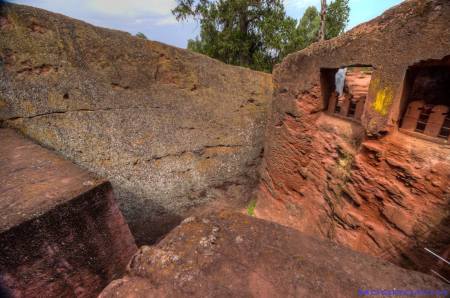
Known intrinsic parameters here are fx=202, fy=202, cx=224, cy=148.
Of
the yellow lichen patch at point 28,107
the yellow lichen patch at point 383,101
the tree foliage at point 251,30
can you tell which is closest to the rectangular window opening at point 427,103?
the yellow lichen patch at point 383,101

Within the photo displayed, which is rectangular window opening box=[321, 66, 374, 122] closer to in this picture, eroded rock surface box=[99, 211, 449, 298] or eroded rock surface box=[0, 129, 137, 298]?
eroded rock surface box=[99, 211, 449, 298]

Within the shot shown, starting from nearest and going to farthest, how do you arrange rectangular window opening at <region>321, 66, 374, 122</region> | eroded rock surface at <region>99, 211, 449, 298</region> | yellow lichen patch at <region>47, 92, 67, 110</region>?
eroded rock surface at <region>99, 211, 449, 298</region> → yellow lichen patch at <region>47, 92, 67, 110</region> → rectangular window opening at <region>321, 66, 374, 122</region>

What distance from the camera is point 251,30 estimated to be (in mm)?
8773

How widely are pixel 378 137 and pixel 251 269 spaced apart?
228cm

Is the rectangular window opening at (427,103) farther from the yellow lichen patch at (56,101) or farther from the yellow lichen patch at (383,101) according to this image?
the yellow lichen patch at (56,101)

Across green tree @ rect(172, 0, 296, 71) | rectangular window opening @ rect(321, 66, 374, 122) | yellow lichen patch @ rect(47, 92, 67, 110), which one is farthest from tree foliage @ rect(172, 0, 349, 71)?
yellow lichen patch @ rect(47, 92, 67, 110)

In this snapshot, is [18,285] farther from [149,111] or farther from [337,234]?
[337,234]

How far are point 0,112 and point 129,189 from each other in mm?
1631

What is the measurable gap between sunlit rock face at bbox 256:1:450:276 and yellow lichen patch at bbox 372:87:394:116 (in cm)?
1

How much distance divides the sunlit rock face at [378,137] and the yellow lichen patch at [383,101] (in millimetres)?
11

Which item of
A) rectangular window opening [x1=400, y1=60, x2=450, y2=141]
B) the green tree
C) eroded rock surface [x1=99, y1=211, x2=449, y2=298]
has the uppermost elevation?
the green tree

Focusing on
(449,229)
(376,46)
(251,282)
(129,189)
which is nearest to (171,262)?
(251,282)

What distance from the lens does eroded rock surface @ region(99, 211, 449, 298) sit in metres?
0.88

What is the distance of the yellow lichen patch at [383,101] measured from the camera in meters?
2.16
